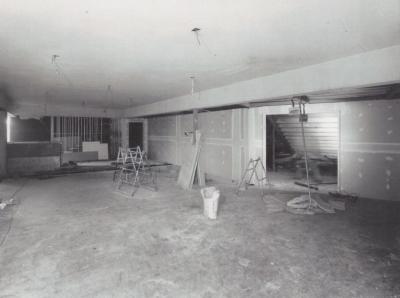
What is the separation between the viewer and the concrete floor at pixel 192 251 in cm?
245

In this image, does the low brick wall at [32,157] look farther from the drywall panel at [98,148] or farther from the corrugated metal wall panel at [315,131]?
the corrugated metal wall panel at [315,131]

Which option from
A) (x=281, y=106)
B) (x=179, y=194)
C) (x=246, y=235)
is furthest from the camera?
(x=281, y=106)

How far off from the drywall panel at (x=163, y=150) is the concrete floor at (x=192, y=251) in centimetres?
574

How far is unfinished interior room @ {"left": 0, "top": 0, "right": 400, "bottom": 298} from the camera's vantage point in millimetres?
2578

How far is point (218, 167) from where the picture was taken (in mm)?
8219

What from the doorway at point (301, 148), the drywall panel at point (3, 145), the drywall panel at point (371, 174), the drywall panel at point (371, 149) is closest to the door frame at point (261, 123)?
the drywall panel at point (371, 174)

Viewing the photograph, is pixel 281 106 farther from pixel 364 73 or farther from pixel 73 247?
pixel 73 247

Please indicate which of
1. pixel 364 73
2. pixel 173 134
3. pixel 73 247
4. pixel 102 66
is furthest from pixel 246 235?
pixel 173 134

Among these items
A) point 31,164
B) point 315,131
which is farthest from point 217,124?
point 31,164

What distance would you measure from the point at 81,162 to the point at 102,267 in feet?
32.0

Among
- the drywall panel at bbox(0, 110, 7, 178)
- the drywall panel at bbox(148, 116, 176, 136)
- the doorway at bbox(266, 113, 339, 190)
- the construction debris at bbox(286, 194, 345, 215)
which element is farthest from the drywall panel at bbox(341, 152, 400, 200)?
the drywall panel at bbox(0, 110, 7, 178)

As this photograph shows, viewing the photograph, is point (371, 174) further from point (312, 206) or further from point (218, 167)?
point (218, 167)

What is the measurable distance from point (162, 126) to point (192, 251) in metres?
9.01

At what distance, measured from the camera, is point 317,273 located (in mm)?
2695
